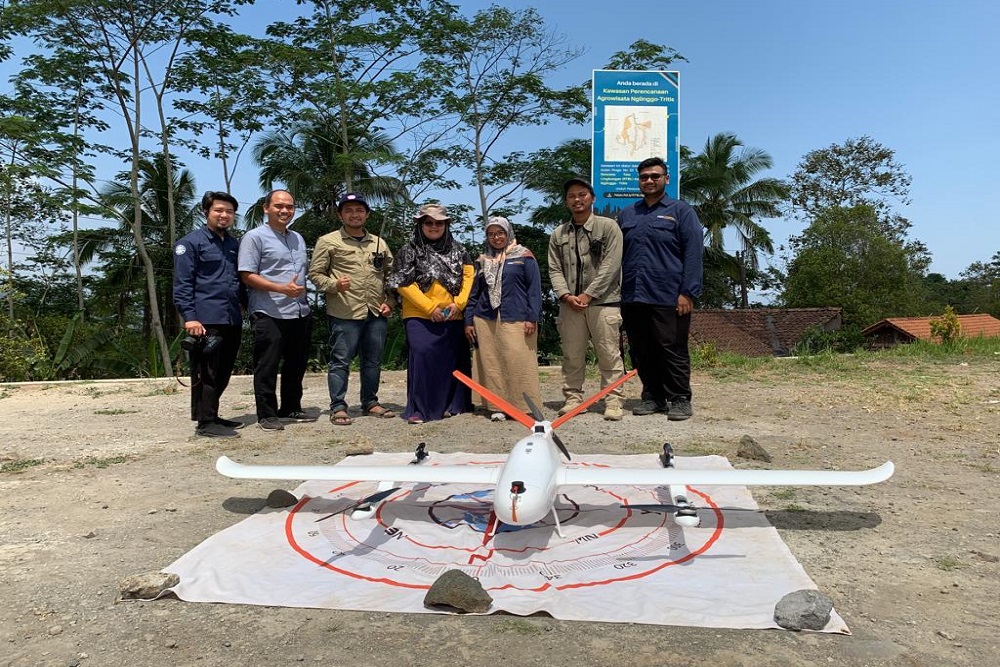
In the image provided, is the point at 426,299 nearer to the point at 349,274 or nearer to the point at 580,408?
the point at 349,274

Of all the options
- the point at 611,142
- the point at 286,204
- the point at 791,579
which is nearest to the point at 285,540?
the point at 791,579

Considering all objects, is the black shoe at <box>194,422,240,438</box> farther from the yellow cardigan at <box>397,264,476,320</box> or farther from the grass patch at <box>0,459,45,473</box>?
the yellow cardigan at <box>397,264,476,320</box>

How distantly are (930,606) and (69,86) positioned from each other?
67.8 ft

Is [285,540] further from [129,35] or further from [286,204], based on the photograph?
[129,35]

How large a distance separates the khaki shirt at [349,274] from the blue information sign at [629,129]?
4.27m

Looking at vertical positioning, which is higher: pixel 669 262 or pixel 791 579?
pixel 669 262

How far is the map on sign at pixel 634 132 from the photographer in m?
9.15

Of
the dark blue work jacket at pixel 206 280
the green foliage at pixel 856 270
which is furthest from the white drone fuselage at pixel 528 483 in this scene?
the green foliage at pixel 856 270

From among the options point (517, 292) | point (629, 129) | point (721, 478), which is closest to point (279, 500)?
point (721, 478)

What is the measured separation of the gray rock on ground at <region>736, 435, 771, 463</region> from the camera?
14.8 ft

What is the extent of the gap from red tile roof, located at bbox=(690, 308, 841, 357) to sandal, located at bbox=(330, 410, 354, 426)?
1796 centimetres

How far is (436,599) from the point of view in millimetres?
2488

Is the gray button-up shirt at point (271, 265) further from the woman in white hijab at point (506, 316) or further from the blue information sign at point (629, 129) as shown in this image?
the blue information sign at point (629, 129)

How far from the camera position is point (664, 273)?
587cm
